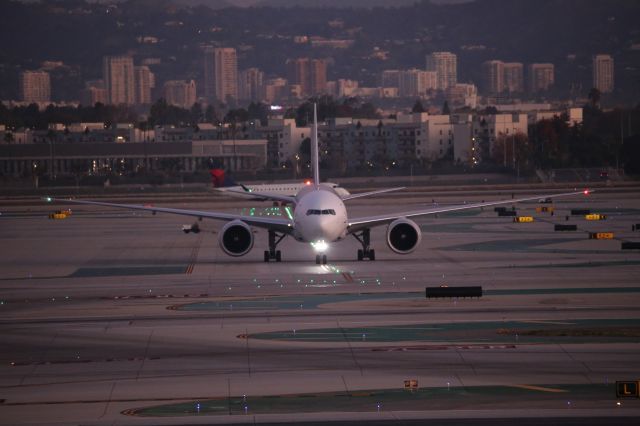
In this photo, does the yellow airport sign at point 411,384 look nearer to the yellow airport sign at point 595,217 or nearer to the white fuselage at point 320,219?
the white fuselage at point 320,219

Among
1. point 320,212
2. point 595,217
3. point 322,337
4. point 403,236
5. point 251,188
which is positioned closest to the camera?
point 322,337

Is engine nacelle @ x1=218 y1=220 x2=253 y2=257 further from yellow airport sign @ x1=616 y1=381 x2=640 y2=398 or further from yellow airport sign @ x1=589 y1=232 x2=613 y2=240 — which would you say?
yellow airport sign @ x1=616 y1=381 x2=640 y2=398

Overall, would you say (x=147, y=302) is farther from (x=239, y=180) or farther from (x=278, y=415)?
(x=239, y=180)

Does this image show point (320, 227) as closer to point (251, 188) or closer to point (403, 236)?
point (403, 236)

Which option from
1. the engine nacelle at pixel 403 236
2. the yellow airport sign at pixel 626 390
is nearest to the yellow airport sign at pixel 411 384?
the yellow airport sign at pixel 626 390

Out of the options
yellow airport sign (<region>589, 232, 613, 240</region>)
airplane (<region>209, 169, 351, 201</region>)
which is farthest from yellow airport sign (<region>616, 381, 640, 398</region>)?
airplane (<region>209, 169, 351, 201</region>)

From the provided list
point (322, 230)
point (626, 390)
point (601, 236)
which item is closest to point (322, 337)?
→ point (626, 390)
